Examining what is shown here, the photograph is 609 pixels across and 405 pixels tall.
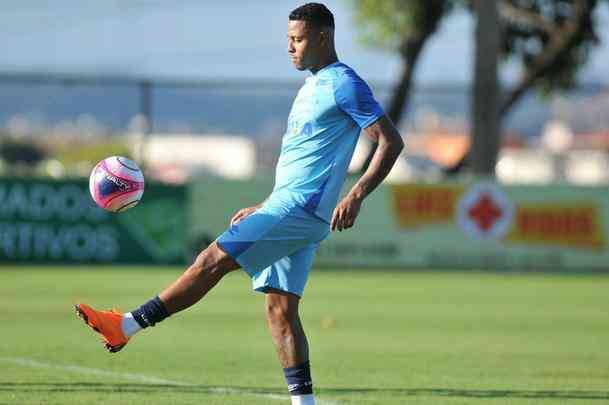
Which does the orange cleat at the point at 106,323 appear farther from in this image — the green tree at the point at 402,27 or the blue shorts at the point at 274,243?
the green tree at the point at 402,27

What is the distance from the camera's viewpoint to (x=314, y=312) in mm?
15922

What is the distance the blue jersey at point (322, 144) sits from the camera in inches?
292

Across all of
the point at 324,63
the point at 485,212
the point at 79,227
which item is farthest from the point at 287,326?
the point at 485,212

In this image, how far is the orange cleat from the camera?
7352 millimetres

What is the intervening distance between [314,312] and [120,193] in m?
7.85

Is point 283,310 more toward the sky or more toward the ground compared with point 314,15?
more toward the ground

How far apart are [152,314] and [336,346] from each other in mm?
5089

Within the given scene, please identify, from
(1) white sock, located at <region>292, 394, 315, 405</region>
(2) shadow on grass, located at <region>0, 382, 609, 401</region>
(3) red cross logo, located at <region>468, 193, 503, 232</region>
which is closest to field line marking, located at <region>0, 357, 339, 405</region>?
(2) shadow on grass, located at <region>0, 382, 609, 401</region>

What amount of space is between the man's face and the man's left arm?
1.86 ft

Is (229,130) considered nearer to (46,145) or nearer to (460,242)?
(460,242)

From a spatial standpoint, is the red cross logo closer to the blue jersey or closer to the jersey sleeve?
the blue jersey

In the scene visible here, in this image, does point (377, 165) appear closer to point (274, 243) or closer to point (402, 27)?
point (274, 243)

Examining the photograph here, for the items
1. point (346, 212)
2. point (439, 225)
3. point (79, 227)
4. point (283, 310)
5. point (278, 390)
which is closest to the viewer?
point (346, 212)

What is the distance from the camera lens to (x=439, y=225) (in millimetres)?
23312
